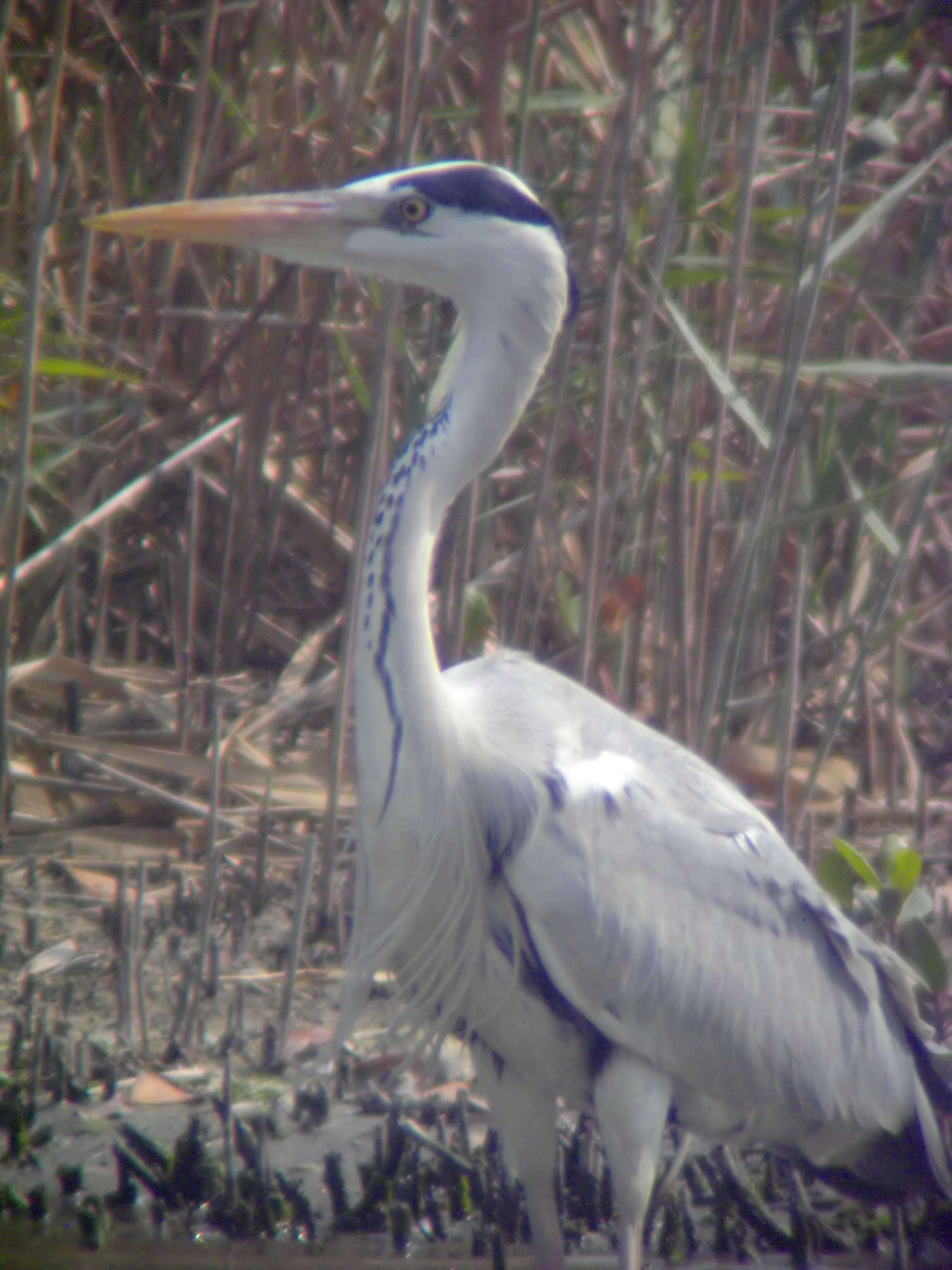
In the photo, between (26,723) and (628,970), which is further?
(26,723)

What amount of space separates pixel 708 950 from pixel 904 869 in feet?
1.81

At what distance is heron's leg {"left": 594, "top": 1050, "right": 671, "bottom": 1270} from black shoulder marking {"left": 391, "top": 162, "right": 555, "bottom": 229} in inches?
57.8

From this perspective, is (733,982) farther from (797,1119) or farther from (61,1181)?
(61,1181)

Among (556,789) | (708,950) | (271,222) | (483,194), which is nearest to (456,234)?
(483,194)

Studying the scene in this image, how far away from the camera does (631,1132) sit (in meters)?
2.71

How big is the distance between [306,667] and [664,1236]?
2.18m

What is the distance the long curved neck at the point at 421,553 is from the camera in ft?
8.83

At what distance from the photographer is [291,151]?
432 centimetres

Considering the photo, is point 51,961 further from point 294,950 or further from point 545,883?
point 545,883

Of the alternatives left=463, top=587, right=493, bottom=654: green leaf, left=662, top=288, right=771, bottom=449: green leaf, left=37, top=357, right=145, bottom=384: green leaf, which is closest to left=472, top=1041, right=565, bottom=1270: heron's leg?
left=463, top=587, right=493, bottom=654: green leaf

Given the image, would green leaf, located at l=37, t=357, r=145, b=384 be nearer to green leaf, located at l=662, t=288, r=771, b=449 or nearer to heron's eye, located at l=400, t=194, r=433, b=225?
heron's eye, located at l=400, t=194, r=433, b=225

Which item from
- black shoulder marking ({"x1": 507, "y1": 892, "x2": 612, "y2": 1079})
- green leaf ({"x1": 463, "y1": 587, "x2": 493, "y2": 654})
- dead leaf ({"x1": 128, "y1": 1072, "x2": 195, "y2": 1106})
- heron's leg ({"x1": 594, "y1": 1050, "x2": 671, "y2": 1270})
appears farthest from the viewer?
green leaf ({"x1": 463, "y1": 587, "x2": 493, "y2": 654})

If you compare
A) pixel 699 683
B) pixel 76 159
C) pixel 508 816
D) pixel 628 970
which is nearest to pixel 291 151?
pixel 76 159

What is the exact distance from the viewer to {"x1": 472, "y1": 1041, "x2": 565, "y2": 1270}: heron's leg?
113 inches
